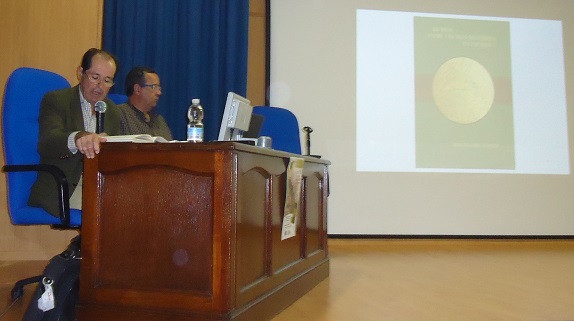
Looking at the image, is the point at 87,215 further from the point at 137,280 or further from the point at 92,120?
the point at 92,120

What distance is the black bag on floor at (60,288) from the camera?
152 cm

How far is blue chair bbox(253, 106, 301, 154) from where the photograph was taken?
10.8 feet

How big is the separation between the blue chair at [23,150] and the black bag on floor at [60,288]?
26cm

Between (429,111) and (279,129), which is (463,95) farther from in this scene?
(279,129)

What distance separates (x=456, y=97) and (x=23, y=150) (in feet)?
11.4

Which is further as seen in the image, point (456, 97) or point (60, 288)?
point (456, 97)

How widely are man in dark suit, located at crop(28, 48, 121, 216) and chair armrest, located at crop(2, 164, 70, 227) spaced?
2.3 inches

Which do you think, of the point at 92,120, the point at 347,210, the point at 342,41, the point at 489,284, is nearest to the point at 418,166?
the point at 347,210

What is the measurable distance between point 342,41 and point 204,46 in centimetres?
121

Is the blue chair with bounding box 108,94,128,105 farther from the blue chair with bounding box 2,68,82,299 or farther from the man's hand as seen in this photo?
the man's hand

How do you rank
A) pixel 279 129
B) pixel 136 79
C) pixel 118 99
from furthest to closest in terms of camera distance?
1. pixel 279 129
2. pixel 118 99
3. pixel 136 79

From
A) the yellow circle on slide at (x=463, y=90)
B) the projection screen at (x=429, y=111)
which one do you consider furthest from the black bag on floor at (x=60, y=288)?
the yellow circle on slide at (x=463, y=90)

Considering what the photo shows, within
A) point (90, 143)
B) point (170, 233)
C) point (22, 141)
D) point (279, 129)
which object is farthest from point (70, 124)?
point (279, 129)

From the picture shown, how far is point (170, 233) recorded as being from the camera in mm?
1463
